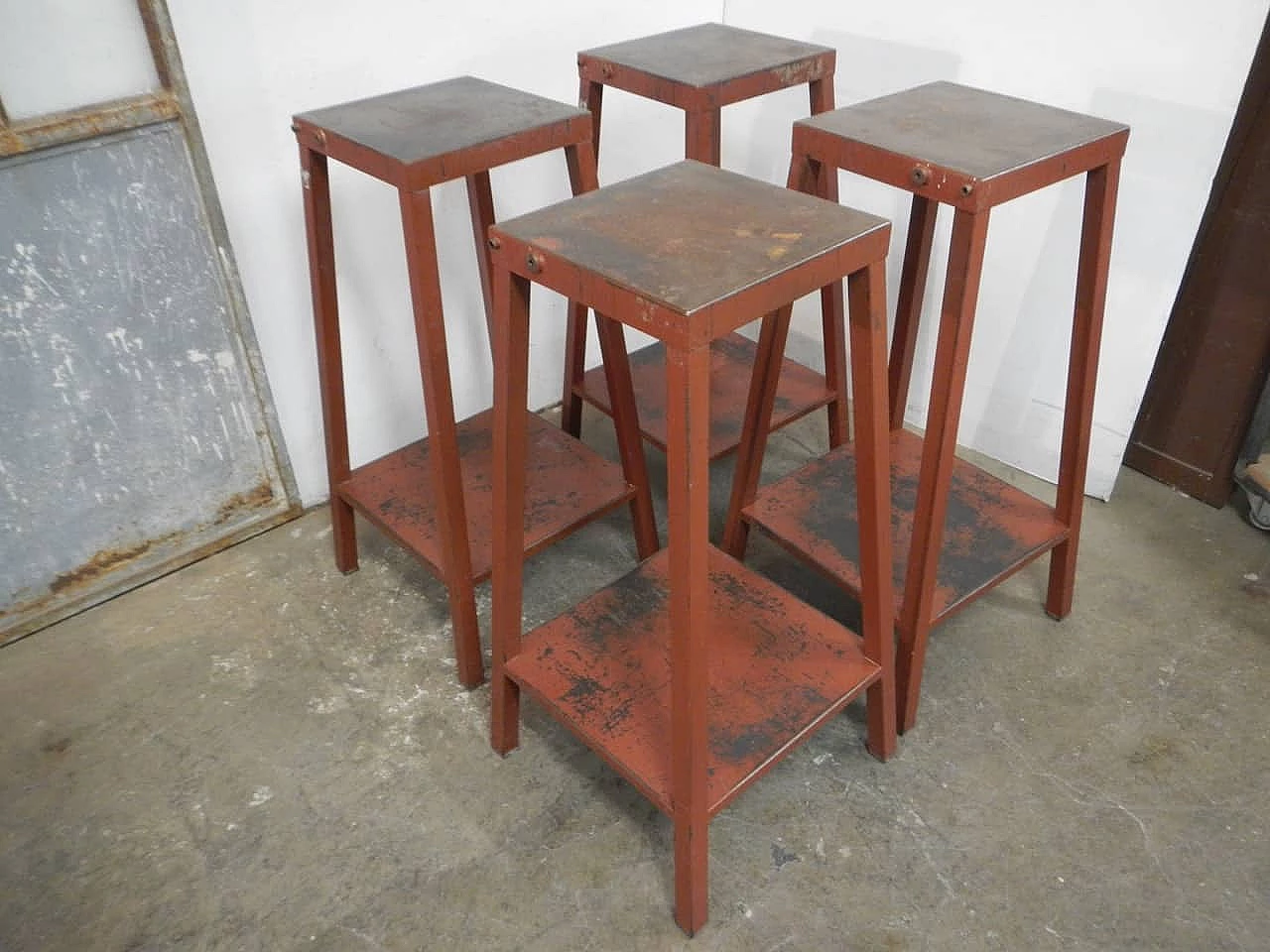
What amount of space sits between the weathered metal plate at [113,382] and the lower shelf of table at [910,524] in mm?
1333

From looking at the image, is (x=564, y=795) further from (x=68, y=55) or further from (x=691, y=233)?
(x=68, y=55)

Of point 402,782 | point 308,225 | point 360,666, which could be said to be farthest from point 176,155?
point 402,782

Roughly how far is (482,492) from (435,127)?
83cm

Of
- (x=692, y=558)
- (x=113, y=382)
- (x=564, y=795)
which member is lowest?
(x=564, y=795)

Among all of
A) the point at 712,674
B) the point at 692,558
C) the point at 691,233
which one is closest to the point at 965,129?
the point at 691,233

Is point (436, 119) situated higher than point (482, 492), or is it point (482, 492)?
point (436, 119)

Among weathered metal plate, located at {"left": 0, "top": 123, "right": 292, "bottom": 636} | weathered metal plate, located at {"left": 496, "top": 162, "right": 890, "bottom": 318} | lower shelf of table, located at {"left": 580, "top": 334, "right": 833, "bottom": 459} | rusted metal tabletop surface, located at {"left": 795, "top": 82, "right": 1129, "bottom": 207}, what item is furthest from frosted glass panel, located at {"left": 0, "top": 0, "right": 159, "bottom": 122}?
rusted metal tabletop surface, located at {"left": 795, "top": 82, "right": 1129, "bottom": 207}

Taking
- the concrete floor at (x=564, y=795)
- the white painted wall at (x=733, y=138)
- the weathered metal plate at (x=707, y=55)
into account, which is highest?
the weathered metal plate at (x=707, y=55)

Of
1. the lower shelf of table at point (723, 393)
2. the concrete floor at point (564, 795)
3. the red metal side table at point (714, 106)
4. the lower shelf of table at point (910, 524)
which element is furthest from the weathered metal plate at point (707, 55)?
the concrete floor at point (564, 795)

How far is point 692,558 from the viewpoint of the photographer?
52.4 inches

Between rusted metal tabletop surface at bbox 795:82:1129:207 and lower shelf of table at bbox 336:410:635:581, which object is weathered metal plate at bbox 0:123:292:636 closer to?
lower shelf of table at bbox 336:410:635:581

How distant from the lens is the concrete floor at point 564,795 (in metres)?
1.67

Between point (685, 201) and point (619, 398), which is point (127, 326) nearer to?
point (619, 398)

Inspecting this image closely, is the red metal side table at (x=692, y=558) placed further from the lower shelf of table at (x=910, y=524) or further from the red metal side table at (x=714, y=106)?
the red metal side table at (x=714, y=106)
